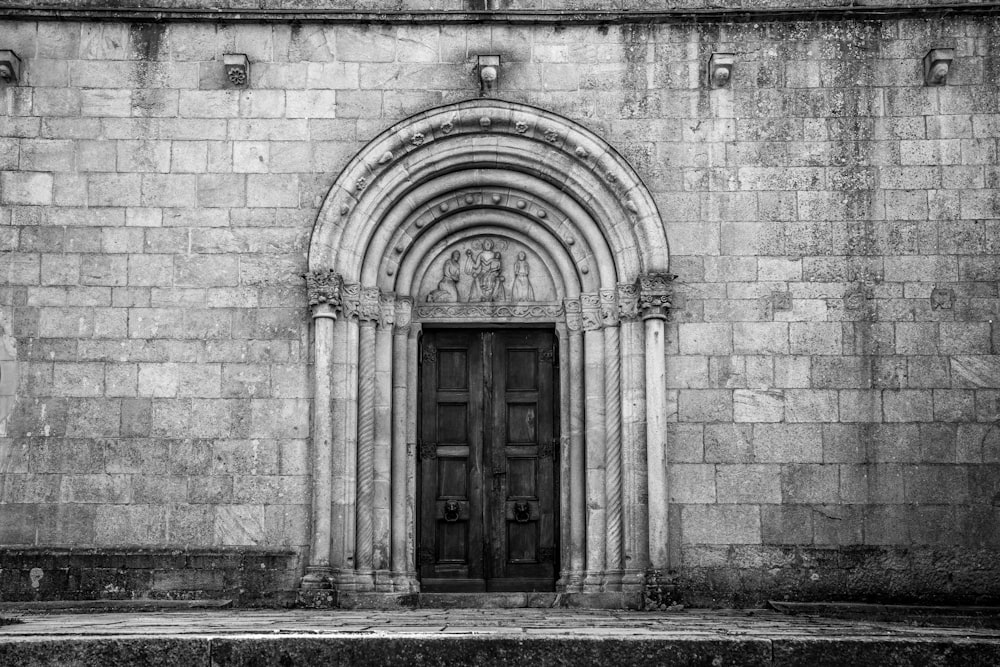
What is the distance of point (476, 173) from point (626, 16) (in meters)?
2.14

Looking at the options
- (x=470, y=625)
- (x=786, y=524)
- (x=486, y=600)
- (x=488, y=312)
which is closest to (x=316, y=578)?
(x=486, y=600)

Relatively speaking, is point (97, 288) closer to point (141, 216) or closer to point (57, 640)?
point (141, 216)

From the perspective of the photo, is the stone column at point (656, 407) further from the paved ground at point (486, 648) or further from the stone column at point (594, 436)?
the paved ground at point (486, 648)

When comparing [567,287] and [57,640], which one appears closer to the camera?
[57,640]

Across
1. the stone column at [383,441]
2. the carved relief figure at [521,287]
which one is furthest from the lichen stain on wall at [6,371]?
the carved relief figure at [521,287]

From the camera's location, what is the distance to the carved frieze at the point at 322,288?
11.7 metres

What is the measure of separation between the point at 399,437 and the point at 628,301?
264 centimetres

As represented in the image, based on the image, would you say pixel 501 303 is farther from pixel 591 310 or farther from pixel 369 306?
pixel 369 306

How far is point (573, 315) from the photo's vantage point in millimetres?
12383

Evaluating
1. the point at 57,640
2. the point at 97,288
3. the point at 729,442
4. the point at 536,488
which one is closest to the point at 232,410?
the point at 97,288

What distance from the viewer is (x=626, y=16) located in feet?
39.8

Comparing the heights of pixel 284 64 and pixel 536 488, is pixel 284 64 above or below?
above

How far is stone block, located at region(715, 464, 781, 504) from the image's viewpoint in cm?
1163

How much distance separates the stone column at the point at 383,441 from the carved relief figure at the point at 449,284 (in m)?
0.49
